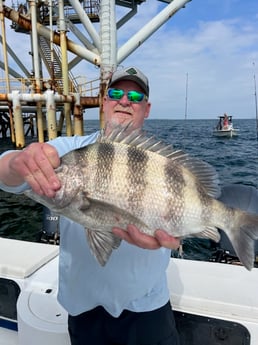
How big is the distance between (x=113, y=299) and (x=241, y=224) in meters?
0.78

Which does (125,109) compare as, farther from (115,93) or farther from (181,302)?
(181,302)

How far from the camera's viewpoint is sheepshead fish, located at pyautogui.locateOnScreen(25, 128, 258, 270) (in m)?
1.54

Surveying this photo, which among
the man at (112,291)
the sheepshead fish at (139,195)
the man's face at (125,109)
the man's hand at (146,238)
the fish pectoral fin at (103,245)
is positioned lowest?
the man at (112,291)

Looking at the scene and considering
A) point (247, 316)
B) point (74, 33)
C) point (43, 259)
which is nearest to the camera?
point (247, 316)

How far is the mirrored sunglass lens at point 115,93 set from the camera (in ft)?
7.38

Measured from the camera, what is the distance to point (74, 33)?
17.2 meters

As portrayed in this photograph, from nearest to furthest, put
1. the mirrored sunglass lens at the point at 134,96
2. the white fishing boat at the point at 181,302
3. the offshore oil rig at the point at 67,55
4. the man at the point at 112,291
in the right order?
the man at the point at 112,291, the white fishing boat at the point at 181,302, the mirrored sunglass lens at the point at 134,96, the offshore oil rig at the point at 67,55

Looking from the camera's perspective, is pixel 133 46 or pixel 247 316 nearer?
pixel 247 316

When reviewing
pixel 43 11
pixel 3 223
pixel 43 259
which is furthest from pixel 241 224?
pixel 43 11

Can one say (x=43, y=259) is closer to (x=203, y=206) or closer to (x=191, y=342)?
(x=191, y=342)

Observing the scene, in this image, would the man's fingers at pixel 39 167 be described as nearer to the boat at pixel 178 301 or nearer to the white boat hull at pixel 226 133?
the boat at pixel 178 301

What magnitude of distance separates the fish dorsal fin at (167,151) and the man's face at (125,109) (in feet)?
1.51

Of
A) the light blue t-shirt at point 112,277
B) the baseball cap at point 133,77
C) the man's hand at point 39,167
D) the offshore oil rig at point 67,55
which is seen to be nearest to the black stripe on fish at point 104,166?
the man's hand at point 39,167

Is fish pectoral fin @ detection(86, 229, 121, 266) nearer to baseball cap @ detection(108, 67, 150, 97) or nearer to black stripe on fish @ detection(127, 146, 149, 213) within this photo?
black stripe on fish @ detection(127, 146, 149, 213)
